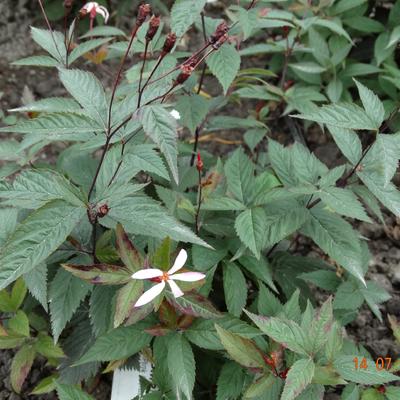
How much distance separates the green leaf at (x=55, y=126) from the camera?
3.61 ft

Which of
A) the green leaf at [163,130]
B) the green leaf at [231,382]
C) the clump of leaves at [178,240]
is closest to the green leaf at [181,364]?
the clump of leaves at [178,240]

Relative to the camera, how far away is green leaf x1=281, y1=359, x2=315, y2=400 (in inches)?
41.6

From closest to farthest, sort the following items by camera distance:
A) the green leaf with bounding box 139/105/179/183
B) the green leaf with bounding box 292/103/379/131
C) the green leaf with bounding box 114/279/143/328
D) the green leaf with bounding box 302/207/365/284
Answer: the green leaf with bounding box 139/105/179/183 → the green leaf with bounding box 114/279/143/328 → the green leaf with bounding box 292/103/379/131 → the green leaf with bounding box 302/207/365/284

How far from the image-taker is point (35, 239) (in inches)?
41.6

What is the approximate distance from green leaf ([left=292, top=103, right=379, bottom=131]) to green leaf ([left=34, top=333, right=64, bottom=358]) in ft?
2.85

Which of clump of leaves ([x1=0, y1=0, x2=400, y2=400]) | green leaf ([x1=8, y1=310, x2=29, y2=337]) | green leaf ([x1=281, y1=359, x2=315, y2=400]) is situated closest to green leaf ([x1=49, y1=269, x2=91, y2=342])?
clump of leaves ([x1=0, y1=0, x2=400, y2=400])

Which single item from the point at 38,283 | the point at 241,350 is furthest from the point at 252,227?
the point at 38,283

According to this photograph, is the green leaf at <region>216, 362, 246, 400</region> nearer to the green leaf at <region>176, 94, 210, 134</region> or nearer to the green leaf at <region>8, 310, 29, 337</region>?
the green leaf at <region>8, 310, 29, 337</region>

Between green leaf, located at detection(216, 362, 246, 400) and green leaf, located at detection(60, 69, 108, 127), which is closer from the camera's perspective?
green leaf, located at detection(60, 69, 108, 127)

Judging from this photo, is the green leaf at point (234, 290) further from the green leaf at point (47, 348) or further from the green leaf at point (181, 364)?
the green leaf at point (47, 348)

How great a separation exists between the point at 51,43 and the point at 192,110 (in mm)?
459

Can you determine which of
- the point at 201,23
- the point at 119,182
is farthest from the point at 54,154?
the point at 119,182

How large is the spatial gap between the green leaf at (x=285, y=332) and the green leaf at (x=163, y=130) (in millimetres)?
384

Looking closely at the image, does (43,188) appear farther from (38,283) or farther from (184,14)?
(184,14)
